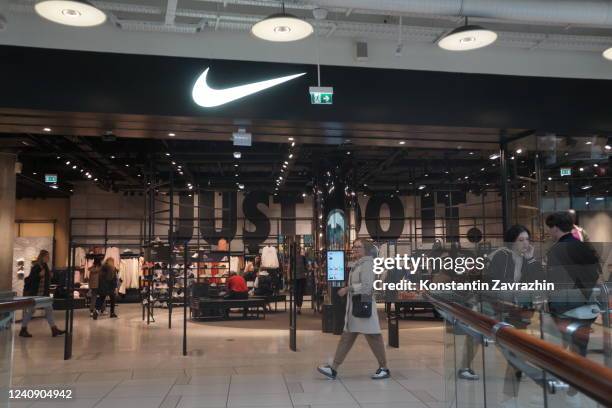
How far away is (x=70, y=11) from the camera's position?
4.45m

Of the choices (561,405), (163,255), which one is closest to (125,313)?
(163,255)

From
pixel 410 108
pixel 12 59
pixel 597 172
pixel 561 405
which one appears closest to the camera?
pixel 561 405

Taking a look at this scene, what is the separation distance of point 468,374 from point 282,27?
317cm

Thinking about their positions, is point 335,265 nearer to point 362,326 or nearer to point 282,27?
point 362,326

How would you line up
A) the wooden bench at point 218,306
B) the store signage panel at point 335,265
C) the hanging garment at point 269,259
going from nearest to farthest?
the store signage panel at point 335,265 < the wooden bench at point 218,306 < the hanging garment at point 269,259

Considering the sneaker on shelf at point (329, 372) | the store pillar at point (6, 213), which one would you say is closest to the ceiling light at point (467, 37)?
the sneaker on shelf at point (329, 372)

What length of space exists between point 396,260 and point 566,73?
378 centimetres

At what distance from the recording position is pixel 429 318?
12.5 m

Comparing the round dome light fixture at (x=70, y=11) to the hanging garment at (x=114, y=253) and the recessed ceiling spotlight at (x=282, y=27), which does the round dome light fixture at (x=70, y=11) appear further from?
the hanging garment at (x=114, y=253)

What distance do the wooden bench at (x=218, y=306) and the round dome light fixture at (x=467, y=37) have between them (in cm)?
878

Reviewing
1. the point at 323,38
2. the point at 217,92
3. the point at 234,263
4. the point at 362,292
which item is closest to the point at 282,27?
the point at 217,92

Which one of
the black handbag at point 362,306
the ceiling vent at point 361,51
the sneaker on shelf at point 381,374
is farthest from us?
the ceiling vent at point 361,51

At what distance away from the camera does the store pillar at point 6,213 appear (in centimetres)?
1092

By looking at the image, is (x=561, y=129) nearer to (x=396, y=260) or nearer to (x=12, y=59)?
(x=396, y=260)
